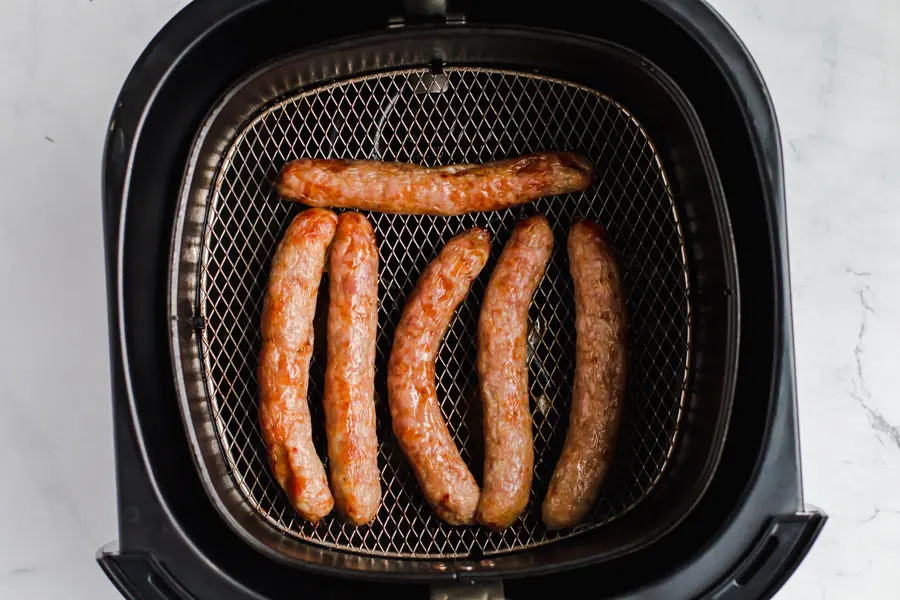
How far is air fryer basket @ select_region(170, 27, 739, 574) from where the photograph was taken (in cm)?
138

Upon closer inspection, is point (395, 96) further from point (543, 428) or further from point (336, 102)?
point (543, 428)

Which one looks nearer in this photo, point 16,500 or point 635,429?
point 635,429

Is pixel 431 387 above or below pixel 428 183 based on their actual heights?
below

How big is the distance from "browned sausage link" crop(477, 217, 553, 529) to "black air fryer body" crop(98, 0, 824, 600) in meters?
0.14

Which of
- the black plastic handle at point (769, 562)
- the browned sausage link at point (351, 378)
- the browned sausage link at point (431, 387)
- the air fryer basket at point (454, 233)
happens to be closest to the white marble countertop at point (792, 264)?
the air fryer basket at point (454, 233)

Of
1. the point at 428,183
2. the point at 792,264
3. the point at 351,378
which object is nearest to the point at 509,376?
the point at 351,378

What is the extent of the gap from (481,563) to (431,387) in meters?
0.37

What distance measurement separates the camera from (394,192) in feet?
4.79

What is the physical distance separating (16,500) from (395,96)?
128 cm

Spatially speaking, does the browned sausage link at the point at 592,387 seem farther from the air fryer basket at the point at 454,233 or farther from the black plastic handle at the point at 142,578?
the black plastic handle at the point at 142,578

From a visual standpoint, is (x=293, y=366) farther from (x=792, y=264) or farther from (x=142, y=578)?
(x=792, y=264)

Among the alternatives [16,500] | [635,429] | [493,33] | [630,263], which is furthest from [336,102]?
[16,500]

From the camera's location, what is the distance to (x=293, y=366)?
141cm

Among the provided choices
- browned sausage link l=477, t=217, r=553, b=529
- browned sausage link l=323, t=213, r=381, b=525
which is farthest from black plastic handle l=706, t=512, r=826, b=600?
browned sausage link l=323, t=213, r=381, b=525
